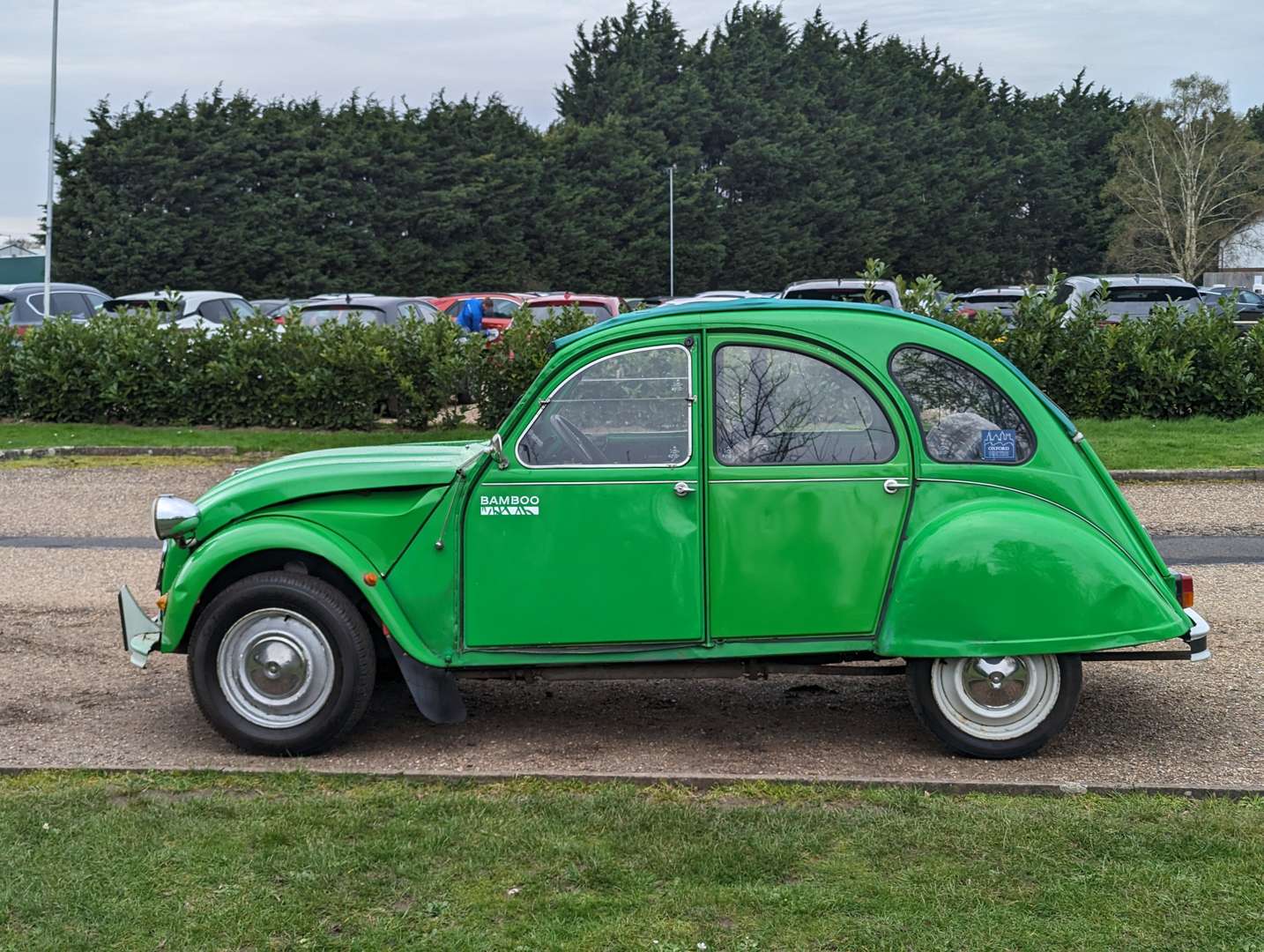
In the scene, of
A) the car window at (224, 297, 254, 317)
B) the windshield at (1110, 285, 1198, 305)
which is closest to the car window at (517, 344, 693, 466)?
the car window at (224, 297, 254, 317)

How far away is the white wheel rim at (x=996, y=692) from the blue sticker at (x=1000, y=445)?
793 mm

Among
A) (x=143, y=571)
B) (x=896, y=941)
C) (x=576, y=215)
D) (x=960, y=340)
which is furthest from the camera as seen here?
(x=576, y=215)

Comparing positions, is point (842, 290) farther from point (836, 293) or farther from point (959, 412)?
point (959, 412)

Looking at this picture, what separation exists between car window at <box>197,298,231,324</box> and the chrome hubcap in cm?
2011

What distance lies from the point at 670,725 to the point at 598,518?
1.22m

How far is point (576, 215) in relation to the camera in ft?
204

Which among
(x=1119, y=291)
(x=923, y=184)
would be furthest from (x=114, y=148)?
(x=923, y=184)

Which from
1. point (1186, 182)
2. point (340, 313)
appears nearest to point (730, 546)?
point (340, 313)

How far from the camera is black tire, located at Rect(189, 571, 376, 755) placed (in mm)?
5602

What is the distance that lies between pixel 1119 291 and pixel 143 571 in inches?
834

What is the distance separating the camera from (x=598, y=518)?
5.54 metres

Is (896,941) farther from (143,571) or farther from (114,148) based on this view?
(114,148)

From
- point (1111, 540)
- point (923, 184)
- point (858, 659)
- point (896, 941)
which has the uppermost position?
point (923, 184)

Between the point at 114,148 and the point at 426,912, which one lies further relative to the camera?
the point at 114,148
